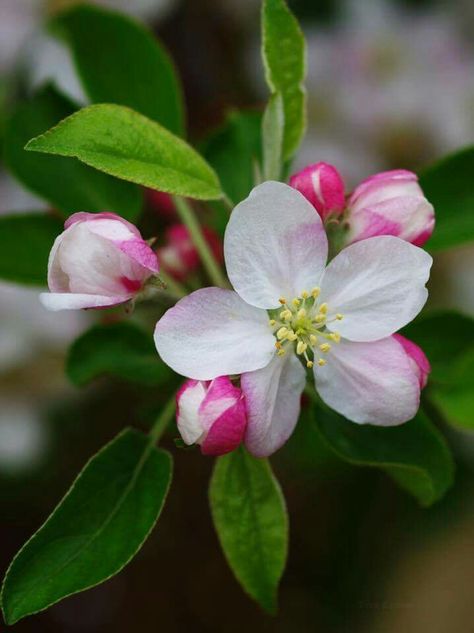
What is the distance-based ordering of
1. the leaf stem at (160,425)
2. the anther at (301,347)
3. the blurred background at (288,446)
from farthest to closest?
1. the blurred background at (288,446)
2. the leaf stem at (160,425)
3. the anther at (301,347)

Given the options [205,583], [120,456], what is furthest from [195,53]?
[120,456]

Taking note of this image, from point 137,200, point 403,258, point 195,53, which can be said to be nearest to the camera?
point 403,258

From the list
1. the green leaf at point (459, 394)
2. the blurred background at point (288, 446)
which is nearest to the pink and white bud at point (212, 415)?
the green leaf at point (459, 394)

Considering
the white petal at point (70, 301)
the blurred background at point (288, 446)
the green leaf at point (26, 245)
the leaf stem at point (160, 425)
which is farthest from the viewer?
the blurred background at point (288, 446)

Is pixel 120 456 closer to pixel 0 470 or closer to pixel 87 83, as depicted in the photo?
pixel 87 83

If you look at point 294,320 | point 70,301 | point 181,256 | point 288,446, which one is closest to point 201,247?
point 181,256

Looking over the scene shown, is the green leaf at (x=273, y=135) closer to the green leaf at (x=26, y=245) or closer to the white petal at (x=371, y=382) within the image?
the white petal at (x=371, y=382)

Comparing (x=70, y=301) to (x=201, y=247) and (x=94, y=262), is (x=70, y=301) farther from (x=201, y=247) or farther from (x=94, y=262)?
(x=201, y=247)
